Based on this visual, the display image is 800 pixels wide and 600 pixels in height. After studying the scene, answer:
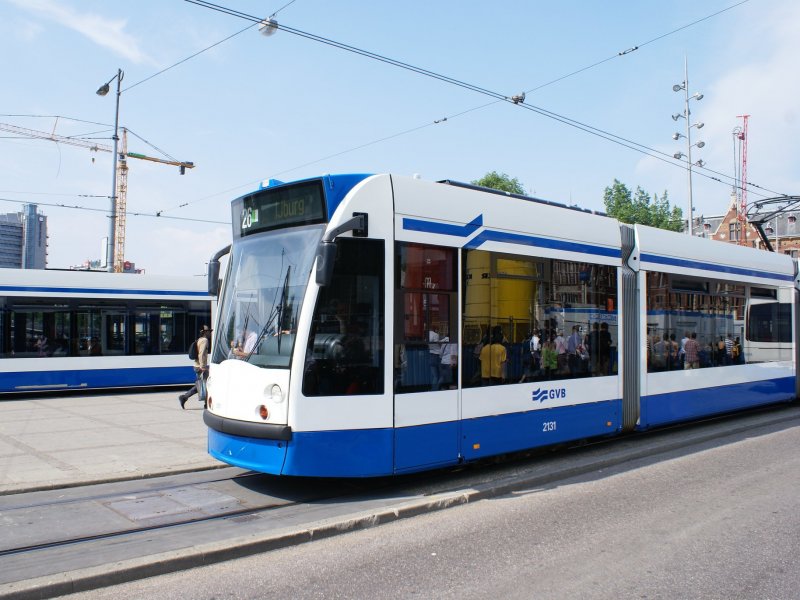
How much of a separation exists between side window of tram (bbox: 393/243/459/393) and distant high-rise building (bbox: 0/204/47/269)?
133 metres

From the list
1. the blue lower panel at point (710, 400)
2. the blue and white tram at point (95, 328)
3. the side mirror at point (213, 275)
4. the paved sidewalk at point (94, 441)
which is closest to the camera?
the paved sidewalk at point (94, 441)

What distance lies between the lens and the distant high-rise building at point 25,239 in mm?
127356

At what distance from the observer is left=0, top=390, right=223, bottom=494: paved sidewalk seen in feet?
25.9

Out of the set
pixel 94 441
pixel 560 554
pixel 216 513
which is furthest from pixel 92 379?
pixel 560 554

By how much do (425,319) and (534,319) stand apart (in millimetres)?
1823

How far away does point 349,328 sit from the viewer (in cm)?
656

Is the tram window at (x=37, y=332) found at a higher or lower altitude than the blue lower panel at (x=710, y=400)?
higher

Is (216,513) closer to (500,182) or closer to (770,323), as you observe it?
(770,323)

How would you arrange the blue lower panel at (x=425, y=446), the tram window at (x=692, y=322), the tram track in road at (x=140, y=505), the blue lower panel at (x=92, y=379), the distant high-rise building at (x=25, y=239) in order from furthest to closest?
1. the distant high-rise building at (x=25, y=239)
2. the blue lower panel at (x=92, y=379)
3. the tram window at (x=692, y=322)
4. the blue lower panel at (x=425, y=446)
5. the tram track in road at (x=140, y=505)

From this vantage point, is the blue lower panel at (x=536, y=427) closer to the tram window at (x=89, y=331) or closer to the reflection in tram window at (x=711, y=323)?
the reflection in tram window at (x=711, y=323)

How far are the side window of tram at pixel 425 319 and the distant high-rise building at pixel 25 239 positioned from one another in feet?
437

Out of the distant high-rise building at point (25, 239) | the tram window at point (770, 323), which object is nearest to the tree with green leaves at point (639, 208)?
the tram window at point (770, 323)

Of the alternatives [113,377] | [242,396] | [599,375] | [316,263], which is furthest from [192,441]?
[113,377]

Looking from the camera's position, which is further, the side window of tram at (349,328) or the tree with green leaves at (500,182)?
Result: the tree with green leaves at (500,182)
